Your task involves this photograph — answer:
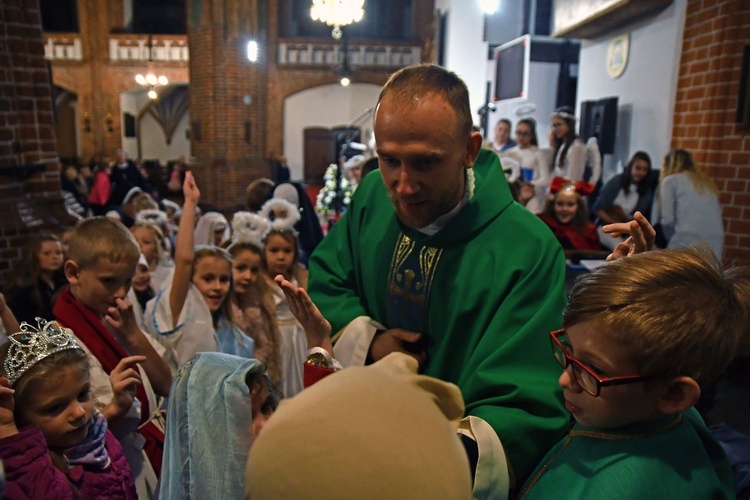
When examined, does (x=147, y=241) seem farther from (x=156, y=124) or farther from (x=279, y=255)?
(x=156, y=124)

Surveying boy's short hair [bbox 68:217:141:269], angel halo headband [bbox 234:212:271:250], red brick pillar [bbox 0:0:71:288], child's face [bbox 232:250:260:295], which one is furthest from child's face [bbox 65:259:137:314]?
red brick pillar [bbox 0:0:71:288]

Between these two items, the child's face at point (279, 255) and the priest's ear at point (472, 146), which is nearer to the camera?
the priest's ear at point (472, 146)

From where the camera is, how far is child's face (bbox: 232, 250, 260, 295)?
3356 millimetres

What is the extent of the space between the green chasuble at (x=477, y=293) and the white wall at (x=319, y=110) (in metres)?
18.2

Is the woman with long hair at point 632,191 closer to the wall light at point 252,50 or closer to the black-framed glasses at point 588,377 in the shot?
the black-framed glasses at point 588,377

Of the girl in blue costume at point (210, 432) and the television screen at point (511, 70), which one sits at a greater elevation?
the television screen at point (511, 70)

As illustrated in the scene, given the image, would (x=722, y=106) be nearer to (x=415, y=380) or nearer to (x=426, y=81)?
(x=426, y=81)

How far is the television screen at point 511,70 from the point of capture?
9.91 m

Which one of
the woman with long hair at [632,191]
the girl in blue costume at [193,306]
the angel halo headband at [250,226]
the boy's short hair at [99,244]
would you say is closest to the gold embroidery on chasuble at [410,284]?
the boy's short hair at [99,244]

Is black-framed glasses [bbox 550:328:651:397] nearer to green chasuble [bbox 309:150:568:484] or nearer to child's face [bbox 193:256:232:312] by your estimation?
green chasuble [bbox 309:150:568:484]

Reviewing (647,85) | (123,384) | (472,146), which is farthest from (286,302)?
(647,85)

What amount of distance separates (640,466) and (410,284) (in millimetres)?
909

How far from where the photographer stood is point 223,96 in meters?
15.1

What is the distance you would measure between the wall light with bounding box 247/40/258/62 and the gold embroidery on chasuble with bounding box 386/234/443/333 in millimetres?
14752
